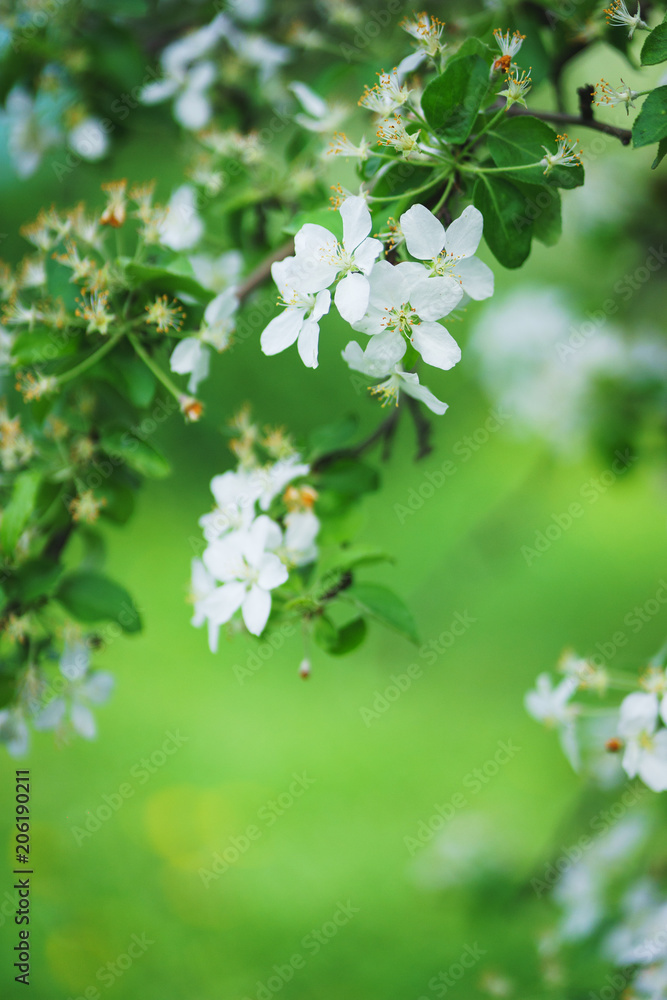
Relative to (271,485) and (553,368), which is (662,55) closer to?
(271,485)

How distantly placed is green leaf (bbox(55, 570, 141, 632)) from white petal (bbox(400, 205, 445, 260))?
2.14ft

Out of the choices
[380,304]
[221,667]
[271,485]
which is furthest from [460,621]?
[380,304]

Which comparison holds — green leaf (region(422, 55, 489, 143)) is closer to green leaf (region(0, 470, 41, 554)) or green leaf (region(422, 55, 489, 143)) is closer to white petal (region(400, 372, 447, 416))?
white petal (region(400, 372, 447, 416))

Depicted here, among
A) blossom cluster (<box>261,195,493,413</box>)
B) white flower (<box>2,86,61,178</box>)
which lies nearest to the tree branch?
blossom cluster (<box>261,195,493,413</box>)

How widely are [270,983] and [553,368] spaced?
5.89 ft

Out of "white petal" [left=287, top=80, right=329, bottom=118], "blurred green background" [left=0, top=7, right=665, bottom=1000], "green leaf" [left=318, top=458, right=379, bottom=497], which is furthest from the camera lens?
"blurred green background" [left=0, top=7, right=665, bottom=1000]

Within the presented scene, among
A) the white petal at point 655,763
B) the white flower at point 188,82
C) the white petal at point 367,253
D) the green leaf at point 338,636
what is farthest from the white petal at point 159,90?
the white petal at point 655,763

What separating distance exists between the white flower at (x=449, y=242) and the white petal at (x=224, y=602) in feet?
1.48

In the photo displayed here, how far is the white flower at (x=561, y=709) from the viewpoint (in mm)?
1218

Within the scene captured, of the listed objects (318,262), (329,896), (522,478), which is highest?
(318,262)

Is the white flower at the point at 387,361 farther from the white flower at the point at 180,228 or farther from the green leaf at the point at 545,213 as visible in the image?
the white flower at the point at 180,228

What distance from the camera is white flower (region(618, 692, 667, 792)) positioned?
991 mm

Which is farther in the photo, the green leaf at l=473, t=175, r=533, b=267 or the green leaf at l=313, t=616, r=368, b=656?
the green leaf at l=313, t=616, r=368, b=656

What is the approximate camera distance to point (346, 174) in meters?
3.54
